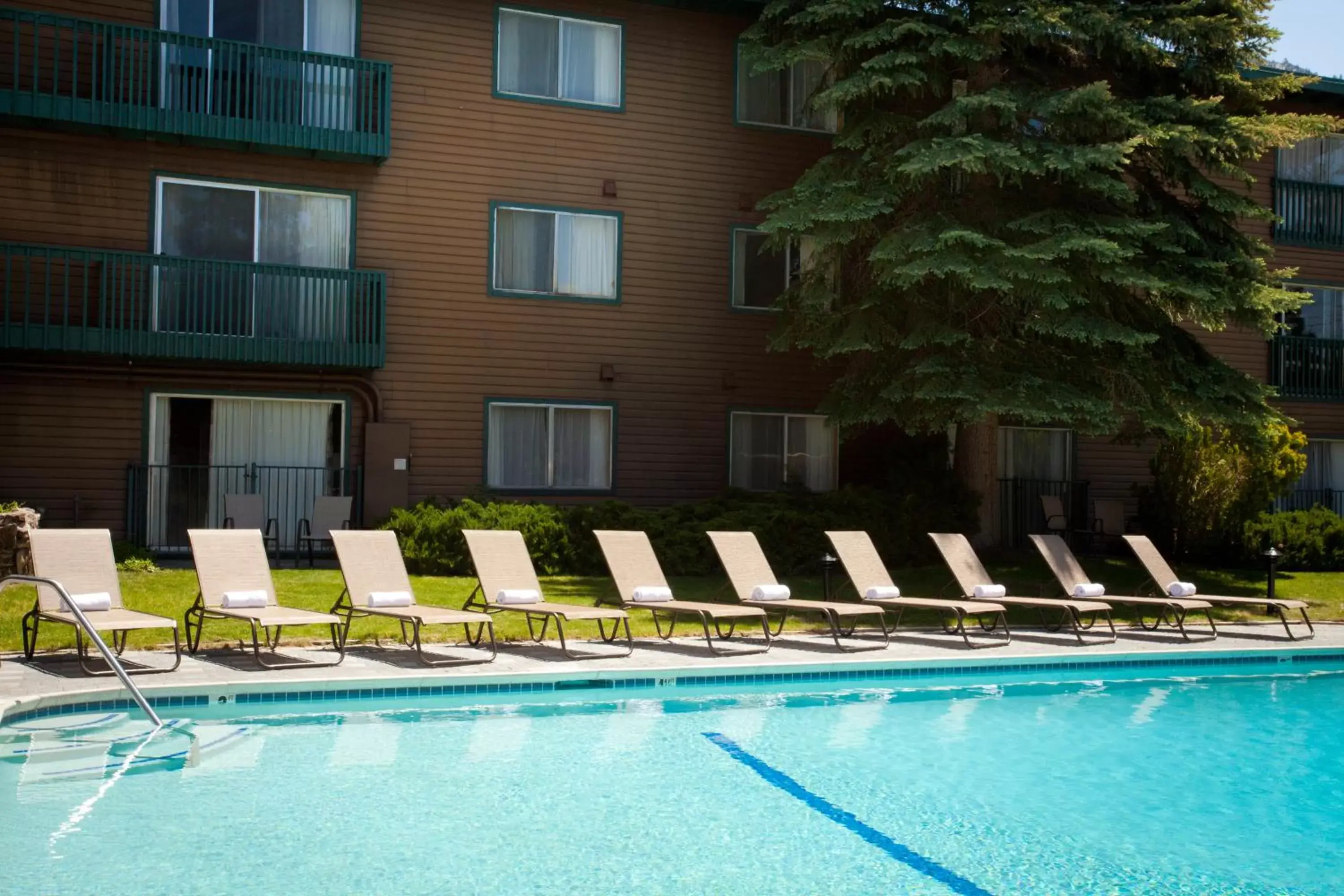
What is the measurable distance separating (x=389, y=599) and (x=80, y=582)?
85.1 inches

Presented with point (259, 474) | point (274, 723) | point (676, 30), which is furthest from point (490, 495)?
point (274, 723)

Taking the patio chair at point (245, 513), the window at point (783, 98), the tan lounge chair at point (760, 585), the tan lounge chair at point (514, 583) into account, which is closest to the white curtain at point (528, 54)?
the window at point (783, 98)

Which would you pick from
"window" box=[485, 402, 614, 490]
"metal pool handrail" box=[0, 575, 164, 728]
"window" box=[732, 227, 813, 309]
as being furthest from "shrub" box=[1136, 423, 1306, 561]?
"metal pool handrail" box=[0, 575, 164, 728]

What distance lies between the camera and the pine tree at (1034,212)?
612 inches

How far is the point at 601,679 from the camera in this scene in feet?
31.9

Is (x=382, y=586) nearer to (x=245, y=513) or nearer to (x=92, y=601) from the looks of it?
(x=92, y=601)

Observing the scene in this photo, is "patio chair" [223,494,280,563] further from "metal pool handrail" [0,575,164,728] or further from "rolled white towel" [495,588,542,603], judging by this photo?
"metal pool handrail" [0,575,164,728]

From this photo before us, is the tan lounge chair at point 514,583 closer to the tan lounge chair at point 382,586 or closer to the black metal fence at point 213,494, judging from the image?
the tan lounge chair at point 382,586

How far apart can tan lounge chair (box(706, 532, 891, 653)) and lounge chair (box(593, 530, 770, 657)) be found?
1.11ft

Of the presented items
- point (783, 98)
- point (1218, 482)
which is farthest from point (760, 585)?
point (1218, 482)

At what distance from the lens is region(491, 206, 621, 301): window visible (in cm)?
1794

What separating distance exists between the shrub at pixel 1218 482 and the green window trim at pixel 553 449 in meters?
7.78

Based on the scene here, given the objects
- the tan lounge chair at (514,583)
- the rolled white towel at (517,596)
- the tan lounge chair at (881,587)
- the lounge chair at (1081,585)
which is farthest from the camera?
the lounge chair at (1081,585)

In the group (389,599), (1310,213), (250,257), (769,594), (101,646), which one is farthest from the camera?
(1310,213)
